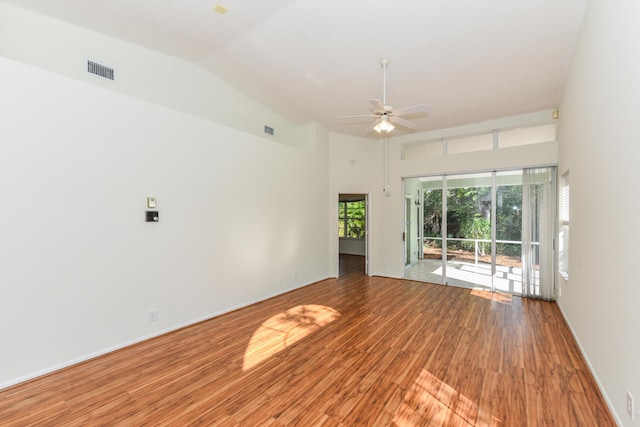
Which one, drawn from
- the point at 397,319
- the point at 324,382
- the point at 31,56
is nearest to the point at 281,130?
the point at 31,56

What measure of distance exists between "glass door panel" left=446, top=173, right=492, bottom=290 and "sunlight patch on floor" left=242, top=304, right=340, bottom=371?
3244 mm

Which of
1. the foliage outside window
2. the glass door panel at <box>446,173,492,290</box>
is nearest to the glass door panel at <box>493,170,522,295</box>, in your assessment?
the glass door panel at <box>446,173,492,290</box>

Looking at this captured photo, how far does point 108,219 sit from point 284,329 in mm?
2510

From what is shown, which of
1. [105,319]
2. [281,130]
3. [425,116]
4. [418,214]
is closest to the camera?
[105,319]

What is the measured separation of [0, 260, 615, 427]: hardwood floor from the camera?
2100 millimetres

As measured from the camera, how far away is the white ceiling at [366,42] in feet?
9.31

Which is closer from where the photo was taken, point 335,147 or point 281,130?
point 281,130

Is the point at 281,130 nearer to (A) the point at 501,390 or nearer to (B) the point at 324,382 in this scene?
(B) the point at 324,382

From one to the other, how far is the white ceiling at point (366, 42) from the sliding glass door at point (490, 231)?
1527 millimetres

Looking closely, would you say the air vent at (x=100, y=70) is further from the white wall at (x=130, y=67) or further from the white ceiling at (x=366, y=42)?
the white ceiling at (x=366, y=42)

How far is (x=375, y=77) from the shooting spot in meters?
4.07

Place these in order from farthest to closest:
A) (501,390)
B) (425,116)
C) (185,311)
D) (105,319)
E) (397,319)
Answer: (425,116)
(397,319)
(185,311)
(105,319)
(501,390)

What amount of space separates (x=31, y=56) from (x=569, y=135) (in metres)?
6.60

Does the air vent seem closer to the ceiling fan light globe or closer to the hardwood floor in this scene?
the hardwood floor
